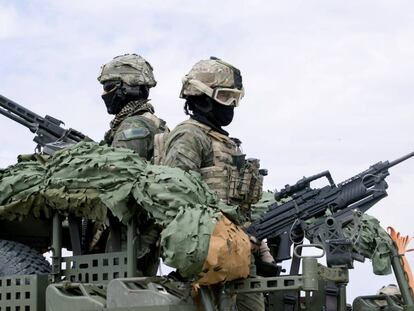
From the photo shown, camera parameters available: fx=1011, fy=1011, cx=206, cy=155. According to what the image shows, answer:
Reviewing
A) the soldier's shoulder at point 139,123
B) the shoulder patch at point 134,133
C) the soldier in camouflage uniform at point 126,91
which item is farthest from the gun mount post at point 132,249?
the soldier in camouflage uniform at point 126,91

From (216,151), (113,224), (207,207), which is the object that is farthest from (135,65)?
(207,207)

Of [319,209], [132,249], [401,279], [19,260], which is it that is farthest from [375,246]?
[19,260]

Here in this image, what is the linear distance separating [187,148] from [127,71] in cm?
171

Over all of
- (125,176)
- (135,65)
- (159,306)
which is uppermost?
(135,65)

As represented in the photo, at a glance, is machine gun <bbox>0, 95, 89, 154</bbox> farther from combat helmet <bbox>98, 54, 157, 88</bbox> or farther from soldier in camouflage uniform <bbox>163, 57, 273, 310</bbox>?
soldier in camouflage uniform <bbox>163, 57, 273, 310</bbox>

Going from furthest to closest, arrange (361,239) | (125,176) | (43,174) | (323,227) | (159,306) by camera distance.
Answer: (361,239) < (323,227) < (43,174) < (125,176) < (159,306)

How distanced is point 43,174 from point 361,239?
11.5 feet

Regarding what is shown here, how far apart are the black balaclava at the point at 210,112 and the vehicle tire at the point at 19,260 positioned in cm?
168

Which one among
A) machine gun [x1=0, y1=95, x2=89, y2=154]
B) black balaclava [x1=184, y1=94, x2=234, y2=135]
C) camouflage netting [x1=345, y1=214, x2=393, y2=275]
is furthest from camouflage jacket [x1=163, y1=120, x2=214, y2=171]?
machine gun [x1=0, y1=95, x2=89, y2=154]

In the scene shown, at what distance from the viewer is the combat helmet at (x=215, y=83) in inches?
315

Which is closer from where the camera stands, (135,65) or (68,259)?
(68,259)

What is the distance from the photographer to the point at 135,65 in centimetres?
917

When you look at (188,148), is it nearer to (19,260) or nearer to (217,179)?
(217,179)

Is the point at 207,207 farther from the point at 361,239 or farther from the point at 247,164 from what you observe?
the point at 361,239
